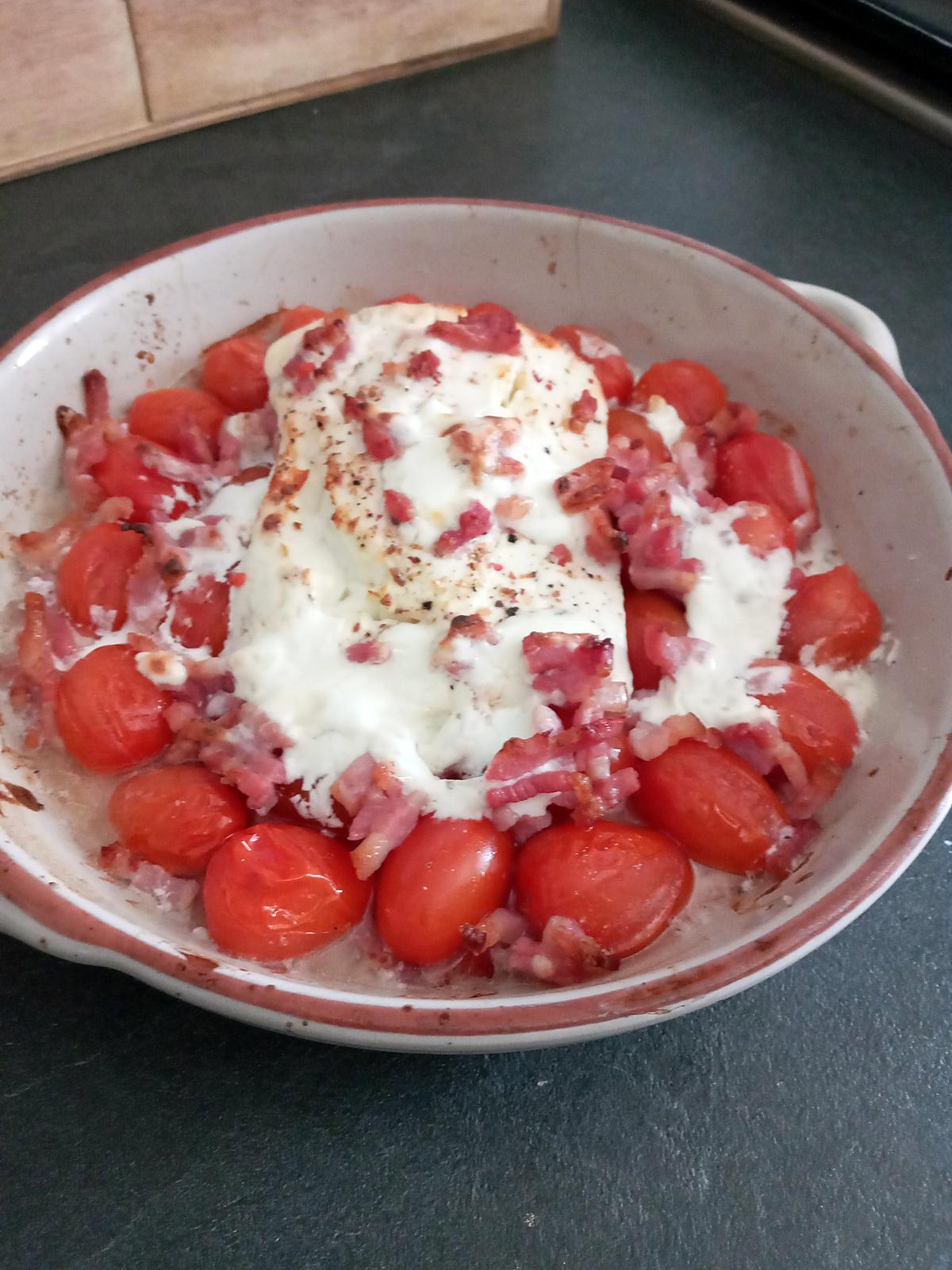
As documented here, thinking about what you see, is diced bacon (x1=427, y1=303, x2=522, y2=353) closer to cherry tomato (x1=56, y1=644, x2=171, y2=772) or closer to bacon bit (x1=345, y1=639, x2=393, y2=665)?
bacon bit (x1=345, y1=639, x2=393, y2=665)

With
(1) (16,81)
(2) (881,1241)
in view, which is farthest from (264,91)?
(2) (881,1241)

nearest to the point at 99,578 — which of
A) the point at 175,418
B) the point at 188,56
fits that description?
the point at 175,418

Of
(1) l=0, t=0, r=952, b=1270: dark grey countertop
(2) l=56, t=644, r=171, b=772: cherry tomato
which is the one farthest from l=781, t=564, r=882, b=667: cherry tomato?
(2) l=56, t=644, r=171, b=772: cherry tomato

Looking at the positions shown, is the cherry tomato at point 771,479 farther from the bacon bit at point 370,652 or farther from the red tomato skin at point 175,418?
the red tomato skin at point 175,418

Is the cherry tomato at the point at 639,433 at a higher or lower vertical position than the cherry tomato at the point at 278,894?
higher

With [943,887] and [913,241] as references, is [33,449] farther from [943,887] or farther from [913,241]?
[913,241]

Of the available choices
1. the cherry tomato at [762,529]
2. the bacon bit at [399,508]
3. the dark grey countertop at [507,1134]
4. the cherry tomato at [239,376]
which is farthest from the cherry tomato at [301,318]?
the dark grey countertop at [507,1134]

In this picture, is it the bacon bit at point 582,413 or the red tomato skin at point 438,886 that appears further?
the bacon bit at point 582,413

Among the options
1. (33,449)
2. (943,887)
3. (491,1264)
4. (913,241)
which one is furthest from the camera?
(913,241)

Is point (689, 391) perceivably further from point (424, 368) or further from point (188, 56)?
point (188, 56)
